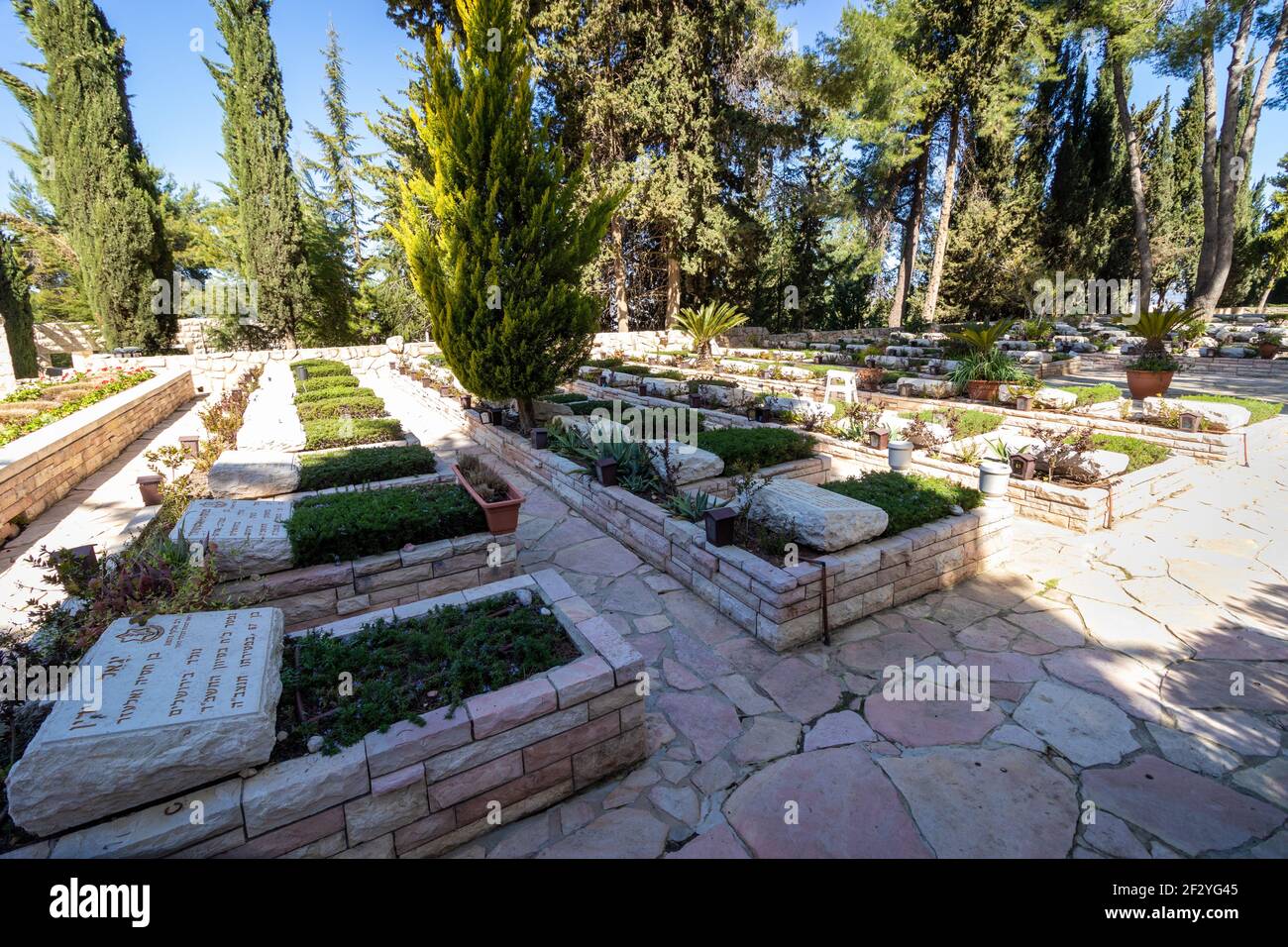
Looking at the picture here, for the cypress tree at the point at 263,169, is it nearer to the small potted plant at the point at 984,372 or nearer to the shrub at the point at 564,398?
the shrub at the point at 564,398

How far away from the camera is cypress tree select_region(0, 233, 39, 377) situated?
47.5ft

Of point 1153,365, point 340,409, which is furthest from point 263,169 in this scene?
point 1153,365

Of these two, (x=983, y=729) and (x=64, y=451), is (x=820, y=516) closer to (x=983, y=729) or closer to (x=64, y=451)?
(x=983, y=729)

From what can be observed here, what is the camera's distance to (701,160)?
18.4 m

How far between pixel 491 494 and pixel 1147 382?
10755 mm

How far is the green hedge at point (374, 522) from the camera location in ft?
11.9

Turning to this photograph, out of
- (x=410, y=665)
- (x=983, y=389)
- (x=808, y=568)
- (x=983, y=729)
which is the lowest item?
(x=983, y=729)

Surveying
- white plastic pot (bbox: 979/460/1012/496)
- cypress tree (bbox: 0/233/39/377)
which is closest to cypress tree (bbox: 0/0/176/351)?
cypress tree (bbox: 0/233/39/377)

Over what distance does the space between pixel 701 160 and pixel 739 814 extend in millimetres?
19967

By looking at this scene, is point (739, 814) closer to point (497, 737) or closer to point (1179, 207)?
point (497, 737)

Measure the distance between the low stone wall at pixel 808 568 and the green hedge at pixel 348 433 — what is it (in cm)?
370

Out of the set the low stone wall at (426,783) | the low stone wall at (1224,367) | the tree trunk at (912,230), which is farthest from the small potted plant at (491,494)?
the tree trunk at (912,230)

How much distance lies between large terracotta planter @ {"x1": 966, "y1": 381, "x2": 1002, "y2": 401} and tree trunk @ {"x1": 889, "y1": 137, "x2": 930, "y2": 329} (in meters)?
13.7

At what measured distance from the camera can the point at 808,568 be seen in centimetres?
359
